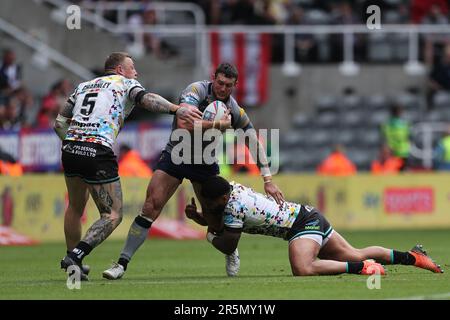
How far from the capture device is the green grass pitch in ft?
37.0

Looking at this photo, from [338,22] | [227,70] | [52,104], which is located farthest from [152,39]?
[227,70]

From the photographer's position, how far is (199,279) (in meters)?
13.3

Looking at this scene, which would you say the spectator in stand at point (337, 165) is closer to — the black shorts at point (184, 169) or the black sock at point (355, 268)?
the black shorts at point (184, 169)

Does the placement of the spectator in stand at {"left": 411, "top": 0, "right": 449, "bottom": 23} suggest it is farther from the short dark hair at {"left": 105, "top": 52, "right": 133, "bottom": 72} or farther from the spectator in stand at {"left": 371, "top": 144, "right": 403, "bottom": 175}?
the short dark hair at {"left": 105, "top": 52, "right": 133, "bottom": 72}

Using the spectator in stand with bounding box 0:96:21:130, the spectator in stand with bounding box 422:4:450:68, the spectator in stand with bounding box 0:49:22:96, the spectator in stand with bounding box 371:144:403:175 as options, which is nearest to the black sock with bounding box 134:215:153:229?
the spectator in stand with bounding box 0:96:21:130

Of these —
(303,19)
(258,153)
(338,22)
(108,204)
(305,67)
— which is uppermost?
(303,19)

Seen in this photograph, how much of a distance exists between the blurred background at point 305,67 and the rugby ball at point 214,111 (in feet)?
43.6

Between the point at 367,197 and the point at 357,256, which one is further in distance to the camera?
the point at 367,197

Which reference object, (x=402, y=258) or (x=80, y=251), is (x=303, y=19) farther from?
(x=80, y=251)

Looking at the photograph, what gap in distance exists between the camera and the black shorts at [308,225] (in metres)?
13.2

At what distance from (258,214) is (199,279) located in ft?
3.09

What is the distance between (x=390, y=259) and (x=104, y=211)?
3.11m

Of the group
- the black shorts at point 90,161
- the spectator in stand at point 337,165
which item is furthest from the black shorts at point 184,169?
the spectator in stand at point 337,165
